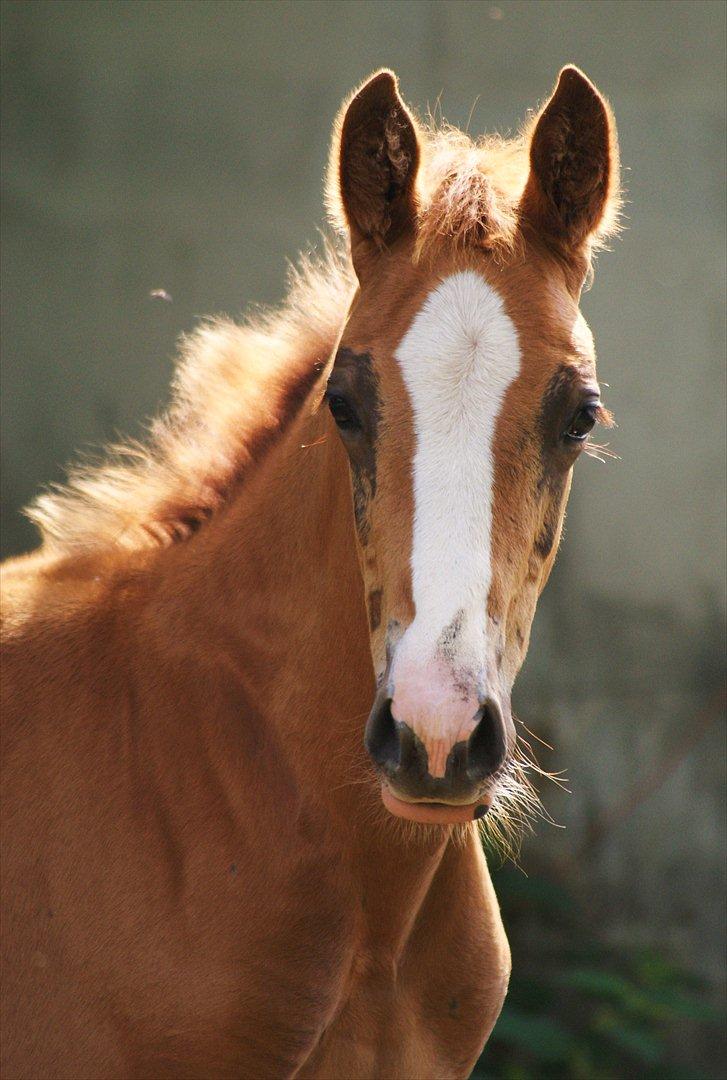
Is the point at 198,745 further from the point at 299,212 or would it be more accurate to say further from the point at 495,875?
the point at 299,212

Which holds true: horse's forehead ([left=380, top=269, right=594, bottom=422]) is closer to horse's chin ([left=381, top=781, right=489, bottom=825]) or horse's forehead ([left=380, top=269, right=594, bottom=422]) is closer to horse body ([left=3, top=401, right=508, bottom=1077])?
horse body ([left=3, top=401, right=508, bottom=1077])

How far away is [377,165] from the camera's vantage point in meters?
2.13

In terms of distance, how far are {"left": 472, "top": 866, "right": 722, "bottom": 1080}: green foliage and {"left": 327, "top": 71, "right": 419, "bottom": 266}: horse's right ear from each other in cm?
288

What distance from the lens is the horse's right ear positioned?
2.11m

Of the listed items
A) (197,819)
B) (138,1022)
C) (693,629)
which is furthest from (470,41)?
(138,1022)

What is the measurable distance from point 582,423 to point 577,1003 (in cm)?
307

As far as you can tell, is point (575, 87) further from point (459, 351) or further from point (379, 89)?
point (459, 351)

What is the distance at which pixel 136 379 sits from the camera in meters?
4.62

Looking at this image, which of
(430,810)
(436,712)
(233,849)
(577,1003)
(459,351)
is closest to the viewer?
(436,712)

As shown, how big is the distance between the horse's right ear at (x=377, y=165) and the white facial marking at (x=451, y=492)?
22cm

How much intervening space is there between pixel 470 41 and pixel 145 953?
347 cm

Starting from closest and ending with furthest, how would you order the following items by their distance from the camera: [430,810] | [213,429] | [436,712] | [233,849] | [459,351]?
[436,712] < [430,810] < [459,351] < [233,849] < [213,429]

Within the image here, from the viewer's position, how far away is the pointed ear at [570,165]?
82.7 inches

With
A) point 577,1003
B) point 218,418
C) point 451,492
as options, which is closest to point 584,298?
point 218,418
